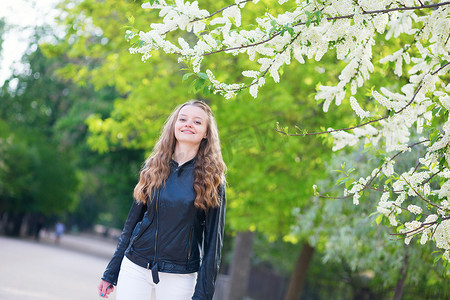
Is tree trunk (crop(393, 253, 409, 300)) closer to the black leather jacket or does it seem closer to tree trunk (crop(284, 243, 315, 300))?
the black leather jacket

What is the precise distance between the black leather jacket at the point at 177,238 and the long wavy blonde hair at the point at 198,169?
0.18 feet

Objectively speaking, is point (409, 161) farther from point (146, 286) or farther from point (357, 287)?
point (357, 287)

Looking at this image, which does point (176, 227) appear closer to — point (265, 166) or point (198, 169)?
point (198, 169)

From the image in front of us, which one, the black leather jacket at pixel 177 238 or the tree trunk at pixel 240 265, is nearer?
the black leather jacket at pixel 177 238

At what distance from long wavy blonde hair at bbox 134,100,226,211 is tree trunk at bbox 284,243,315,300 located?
9986mm

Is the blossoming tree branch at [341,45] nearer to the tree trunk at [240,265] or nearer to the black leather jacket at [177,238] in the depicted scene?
the black leather jacket at [177,238]

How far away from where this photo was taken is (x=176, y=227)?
390 centimetres

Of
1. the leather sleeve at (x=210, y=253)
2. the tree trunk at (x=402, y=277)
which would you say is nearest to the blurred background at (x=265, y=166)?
the tree trunk at (x=402, y=277)

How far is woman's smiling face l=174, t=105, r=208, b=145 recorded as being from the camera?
13.9 ft

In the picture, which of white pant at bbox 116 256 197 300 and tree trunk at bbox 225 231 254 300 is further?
tree trunk at bbox 225 231 254 300

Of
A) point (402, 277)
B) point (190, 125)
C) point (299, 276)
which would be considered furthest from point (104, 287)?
point (299, 276)

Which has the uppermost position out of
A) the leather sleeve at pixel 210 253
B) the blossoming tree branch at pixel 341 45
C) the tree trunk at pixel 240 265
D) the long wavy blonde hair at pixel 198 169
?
the blossoming tree branch at pixel 341 45

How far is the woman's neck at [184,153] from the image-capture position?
4250 millimetres

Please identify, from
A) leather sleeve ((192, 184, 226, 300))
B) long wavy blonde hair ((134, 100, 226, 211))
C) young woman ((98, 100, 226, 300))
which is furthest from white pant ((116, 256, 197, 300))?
long wavy blonde hair ((134, 100, 226, 211))
